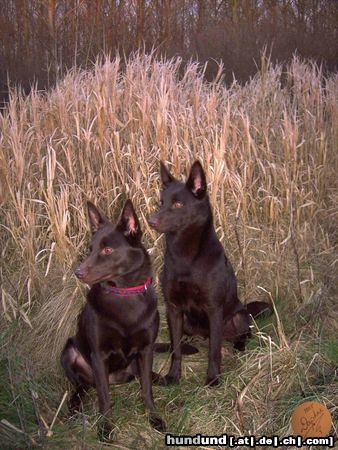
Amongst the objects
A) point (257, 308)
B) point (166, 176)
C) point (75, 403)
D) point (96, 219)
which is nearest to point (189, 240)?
point (166, 176)

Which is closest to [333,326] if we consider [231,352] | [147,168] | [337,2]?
[231,352]

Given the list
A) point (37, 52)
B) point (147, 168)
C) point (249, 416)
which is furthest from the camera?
point (37, 52)

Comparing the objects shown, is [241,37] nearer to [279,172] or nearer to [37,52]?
A: [37,52]

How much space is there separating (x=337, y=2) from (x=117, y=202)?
27.5 feet

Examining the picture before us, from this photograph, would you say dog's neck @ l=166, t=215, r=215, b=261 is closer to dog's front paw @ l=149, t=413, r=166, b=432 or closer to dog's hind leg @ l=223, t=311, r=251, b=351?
dog's hind leg @ l=223, t=311, r=251, b=351

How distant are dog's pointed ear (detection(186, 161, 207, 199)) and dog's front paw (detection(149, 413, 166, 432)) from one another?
3.62ft

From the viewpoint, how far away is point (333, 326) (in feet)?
11.4

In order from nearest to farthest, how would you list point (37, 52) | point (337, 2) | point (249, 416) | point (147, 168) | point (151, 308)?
point (249, 416)
point (151, 308)
point (147, 168)
point (37, 52)
point (337, 2)

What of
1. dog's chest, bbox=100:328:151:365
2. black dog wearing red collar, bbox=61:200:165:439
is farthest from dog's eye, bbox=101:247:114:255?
dog's chest, bbox=100:328:151:365

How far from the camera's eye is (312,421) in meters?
2.29

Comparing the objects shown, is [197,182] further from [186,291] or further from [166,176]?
[186,291]

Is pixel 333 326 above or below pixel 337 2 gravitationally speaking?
below

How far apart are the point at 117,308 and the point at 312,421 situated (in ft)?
3.15

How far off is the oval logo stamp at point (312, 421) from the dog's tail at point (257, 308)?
119cm
